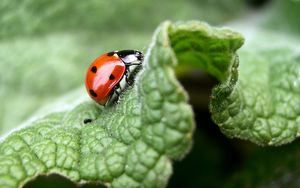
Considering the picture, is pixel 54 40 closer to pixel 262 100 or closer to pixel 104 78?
pixel 104 78

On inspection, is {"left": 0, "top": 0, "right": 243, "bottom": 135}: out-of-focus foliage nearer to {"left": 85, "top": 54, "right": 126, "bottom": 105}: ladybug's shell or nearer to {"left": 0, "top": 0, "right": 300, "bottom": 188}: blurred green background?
{"left": 0, "top": 0, "right": 300, "bottom": 188}: blurred green background

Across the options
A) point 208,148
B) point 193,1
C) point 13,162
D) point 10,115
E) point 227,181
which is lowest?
point 227,181

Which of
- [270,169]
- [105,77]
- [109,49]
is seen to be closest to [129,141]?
[105,77]

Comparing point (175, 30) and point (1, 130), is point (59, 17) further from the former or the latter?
point (175, 30)

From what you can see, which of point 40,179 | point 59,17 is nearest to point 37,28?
point 59,17

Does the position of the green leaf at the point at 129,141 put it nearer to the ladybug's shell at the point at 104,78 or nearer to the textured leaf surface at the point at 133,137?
the textured leaf surface at the point at 133,137
